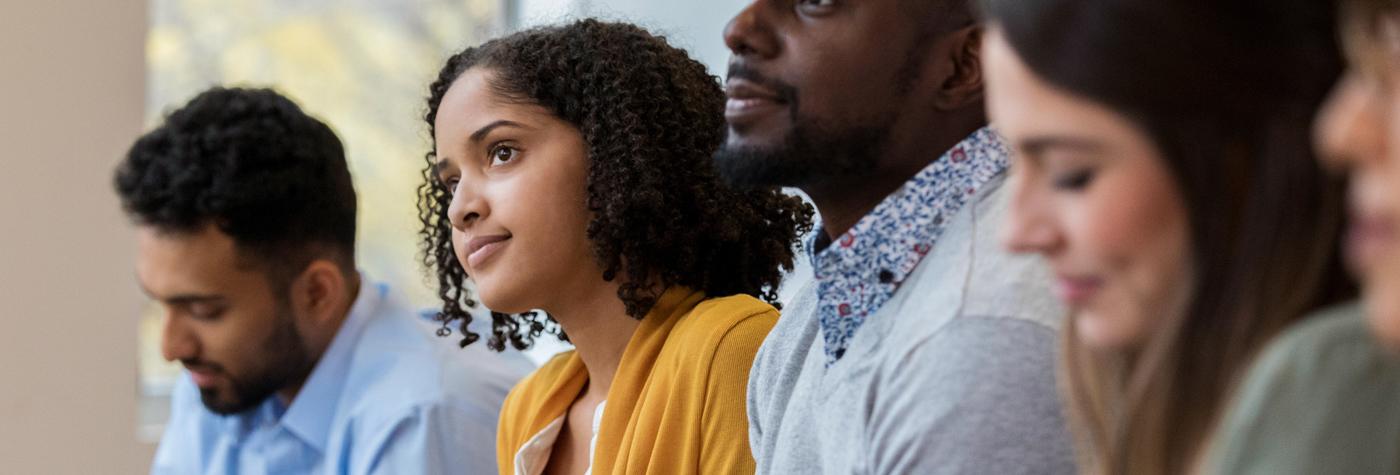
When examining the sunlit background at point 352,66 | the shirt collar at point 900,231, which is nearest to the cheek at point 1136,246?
the shirt collar at point 900,231

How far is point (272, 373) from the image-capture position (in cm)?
243

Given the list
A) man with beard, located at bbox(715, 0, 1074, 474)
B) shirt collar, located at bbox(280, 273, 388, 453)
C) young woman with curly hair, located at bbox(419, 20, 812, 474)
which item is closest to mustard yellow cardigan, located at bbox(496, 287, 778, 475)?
young woman with curly hair, located at bbox(419, 20, 812, 474)

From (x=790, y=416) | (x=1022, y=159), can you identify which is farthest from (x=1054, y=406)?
(x=790, y=416)

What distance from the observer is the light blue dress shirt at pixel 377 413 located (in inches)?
86.1

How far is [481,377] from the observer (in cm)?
229

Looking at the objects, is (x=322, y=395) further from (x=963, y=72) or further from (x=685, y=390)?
(x=963, y=72)

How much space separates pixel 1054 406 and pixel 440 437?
4.36 ft

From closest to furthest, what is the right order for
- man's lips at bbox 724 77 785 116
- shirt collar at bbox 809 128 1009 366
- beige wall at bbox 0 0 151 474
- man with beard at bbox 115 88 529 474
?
shirt collar at bbox 809 128 1009 366, man's lips at bbox 724 77 785 116, man with beard at bbox 115 88 529 474, beige wall at bbox 0 0 151 474

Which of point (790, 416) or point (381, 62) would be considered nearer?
point (790, 416)

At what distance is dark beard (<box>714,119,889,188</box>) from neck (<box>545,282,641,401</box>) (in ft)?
1.73

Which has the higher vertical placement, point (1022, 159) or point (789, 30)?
point (789, 30)

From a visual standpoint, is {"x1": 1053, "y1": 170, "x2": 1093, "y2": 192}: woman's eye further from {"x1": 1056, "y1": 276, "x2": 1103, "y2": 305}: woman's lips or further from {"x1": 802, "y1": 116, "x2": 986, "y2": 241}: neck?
{"x1": 802, "y1": 116, "x2": 986, "y2": 241}: neck

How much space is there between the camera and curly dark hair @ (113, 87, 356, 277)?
2.35 meters

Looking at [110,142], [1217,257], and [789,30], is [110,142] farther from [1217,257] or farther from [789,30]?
[1217,257]
